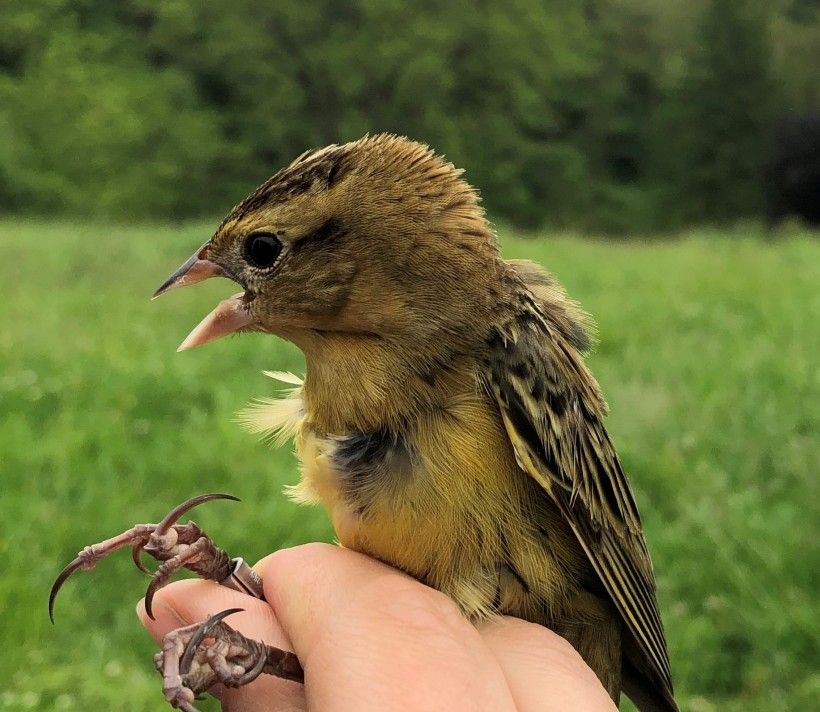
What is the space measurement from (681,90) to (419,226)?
22622mm

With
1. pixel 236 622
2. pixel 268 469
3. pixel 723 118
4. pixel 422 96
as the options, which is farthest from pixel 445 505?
pixel 723 118

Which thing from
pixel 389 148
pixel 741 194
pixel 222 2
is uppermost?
pixel 222 2

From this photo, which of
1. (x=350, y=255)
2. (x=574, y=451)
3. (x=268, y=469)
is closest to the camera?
(x=350, y=255)

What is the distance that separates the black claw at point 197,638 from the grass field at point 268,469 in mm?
1042

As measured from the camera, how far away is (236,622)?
1663mm

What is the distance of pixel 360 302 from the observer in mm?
1614

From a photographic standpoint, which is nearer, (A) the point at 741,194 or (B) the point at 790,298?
(B) the point at 790,298

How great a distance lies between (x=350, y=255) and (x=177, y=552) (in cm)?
74

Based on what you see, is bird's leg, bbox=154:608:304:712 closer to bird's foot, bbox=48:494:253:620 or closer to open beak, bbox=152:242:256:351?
bird's foot, bbox=48:494:253:620

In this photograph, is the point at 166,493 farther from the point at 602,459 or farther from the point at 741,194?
the point at 741,194

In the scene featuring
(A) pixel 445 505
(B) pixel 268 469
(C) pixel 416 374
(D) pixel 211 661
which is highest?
(C) pixel 416 374

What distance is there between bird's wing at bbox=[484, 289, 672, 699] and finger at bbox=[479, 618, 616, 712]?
0.23 metres

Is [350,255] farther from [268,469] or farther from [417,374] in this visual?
[268,469]

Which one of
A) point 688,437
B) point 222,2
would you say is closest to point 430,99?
point 222,2
